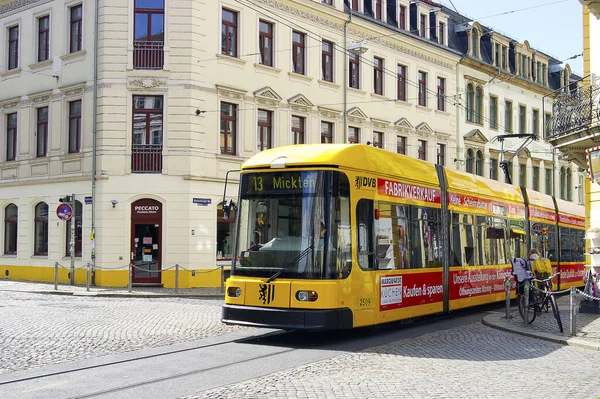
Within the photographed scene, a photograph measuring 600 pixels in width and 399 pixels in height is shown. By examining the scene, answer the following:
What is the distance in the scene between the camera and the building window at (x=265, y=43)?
29.1 metres

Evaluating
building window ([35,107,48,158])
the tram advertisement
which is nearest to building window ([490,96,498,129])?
building window ([35,107,48,158])

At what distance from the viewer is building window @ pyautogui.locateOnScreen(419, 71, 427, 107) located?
37.8m

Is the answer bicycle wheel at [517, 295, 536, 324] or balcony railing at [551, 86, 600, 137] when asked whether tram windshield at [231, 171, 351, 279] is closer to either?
bicycle wheel at [517, 295, 536, 324]

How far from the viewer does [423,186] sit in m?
15.2

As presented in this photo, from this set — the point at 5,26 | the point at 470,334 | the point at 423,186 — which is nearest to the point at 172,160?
the point at 5,26

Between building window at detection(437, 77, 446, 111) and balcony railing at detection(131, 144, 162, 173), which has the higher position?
building window at detection(437, 77, 446, 111)

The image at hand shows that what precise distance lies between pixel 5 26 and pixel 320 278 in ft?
78.8

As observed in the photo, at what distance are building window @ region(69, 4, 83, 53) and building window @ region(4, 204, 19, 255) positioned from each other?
683 centimetres

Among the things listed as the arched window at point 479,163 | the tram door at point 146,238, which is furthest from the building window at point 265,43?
the arched window at point 479,163

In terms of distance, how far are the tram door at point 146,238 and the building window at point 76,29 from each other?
20.9ft

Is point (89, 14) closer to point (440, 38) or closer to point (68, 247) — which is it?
→ point (68, 247)

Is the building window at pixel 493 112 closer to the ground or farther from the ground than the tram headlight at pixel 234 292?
farther from the ground

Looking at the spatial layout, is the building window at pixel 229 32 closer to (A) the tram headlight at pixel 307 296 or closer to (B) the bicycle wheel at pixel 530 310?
(B) the bicycle wheel at pixel 530 310

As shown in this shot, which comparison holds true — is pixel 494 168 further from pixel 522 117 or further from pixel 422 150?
pixel 422 150
